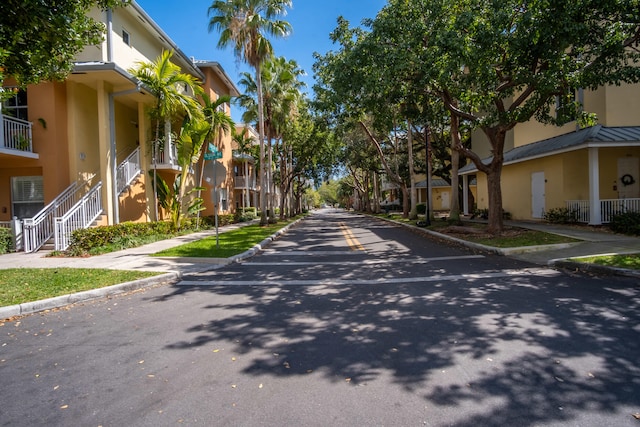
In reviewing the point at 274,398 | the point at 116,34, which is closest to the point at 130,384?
the point at 274,398

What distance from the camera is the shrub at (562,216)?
53.9 ft

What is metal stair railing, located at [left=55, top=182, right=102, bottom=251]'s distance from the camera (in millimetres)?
12100

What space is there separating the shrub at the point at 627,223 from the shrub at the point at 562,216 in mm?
2987

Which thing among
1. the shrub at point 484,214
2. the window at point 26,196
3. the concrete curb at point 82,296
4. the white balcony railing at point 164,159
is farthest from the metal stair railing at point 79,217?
the shrub at point 484,214

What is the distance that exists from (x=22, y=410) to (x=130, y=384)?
0.81m

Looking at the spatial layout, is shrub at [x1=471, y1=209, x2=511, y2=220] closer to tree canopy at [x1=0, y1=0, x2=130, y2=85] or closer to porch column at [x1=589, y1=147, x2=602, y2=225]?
porch column at [x1=589, y1=147, x2=602, y2=225]

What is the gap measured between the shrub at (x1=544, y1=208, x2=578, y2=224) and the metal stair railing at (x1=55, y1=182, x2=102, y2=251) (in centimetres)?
1910

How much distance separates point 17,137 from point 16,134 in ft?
0.37

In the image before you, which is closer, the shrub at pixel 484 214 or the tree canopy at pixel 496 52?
the tree canopy at pixel 496 52

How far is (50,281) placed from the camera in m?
7.67

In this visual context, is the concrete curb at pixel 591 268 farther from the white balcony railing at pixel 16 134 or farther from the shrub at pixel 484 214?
the white balcony railing at pixel 16 134

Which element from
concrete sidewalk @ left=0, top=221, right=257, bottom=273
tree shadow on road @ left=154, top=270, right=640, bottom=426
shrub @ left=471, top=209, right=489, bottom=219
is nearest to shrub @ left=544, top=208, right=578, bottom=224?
shrub @ left=471, top=209, right=489, bottom=219

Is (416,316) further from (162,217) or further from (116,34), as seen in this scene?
(162,217)

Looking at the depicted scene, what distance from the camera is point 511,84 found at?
1182 centimetres
